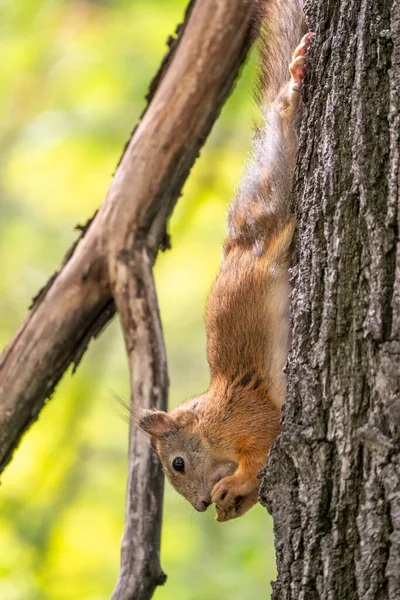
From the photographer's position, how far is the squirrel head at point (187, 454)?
9.83ft

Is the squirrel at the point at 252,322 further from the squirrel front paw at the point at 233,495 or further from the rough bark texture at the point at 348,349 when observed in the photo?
the rough bark texture at the point at 348,349

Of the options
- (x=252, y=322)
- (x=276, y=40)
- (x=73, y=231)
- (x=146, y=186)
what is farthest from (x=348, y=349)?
(x=73, y=231)

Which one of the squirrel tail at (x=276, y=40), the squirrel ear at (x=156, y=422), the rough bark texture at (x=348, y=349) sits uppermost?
the squirrel tail at (x=276, y=40)

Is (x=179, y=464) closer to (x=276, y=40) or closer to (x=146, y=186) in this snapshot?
(x=146, y=186)

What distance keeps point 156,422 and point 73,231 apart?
2.85 metres

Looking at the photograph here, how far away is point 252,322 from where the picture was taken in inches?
103

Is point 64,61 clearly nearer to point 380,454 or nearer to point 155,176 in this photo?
point 155,176

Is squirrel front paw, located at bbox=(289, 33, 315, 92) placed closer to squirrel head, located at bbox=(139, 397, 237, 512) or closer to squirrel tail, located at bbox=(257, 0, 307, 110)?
squirrel tail, located at bbox=(257, 0, 307, 110)

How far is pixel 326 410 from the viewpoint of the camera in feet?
5.68

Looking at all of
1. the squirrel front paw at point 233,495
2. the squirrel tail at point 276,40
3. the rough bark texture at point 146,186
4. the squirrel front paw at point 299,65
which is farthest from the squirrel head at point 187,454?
the squirrel front paw at point 299,65

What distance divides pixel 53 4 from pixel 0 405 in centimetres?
364

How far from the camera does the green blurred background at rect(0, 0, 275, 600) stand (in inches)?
195

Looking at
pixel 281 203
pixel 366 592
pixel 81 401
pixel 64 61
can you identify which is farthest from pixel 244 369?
pixel 64 61

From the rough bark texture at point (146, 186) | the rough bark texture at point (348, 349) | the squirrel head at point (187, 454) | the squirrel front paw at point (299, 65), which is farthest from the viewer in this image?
the rough bark texture at point (146, 186)
